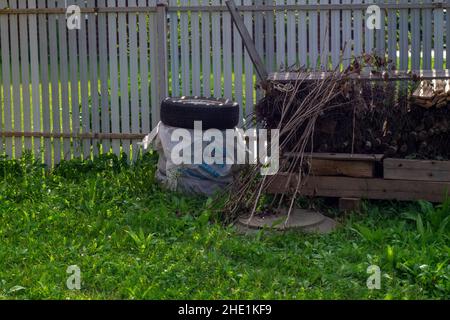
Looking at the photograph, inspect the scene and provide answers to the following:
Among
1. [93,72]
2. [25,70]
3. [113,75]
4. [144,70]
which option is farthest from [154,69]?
[25,70]

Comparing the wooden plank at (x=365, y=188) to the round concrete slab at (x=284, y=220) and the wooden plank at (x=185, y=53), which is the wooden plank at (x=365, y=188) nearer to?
the round concrete slab at (x=284, y=220)

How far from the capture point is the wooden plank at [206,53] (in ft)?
30.0

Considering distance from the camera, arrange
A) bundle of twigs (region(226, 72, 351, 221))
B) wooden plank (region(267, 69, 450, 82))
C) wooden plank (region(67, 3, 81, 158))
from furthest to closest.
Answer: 1. wooden plank (region(67, 3, 81, 158))
2. wooden plank (region(267, 69, 450, 82))
3. bundle of twigs (region(226, 72, 351, 221))

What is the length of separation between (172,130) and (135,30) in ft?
4.88

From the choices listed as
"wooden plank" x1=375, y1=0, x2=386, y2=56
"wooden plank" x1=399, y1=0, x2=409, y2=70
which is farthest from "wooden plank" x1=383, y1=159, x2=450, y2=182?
"wooden plank" x1=375, y1=0, x2=386, y2=56

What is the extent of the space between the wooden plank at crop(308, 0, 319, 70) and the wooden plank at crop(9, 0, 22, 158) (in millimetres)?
3218

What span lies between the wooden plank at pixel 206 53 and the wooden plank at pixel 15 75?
6.93 feet

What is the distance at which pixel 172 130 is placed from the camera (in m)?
8.48

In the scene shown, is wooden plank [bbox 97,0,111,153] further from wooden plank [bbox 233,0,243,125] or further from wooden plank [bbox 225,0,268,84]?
wooden plank [bbox 225,0,268,84]

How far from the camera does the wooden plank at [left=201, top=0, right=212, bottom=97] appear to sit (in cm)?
916

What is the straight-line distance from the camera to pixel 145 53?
9359 mm

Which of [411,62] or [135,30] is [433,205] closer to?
[411,62]

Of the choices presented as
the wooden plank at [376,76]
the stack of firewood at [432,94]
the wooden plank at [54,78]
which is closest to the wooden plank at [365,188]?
the stack of firewood at [432,94]

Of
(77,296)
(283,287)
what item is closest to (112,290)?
(77,296)
